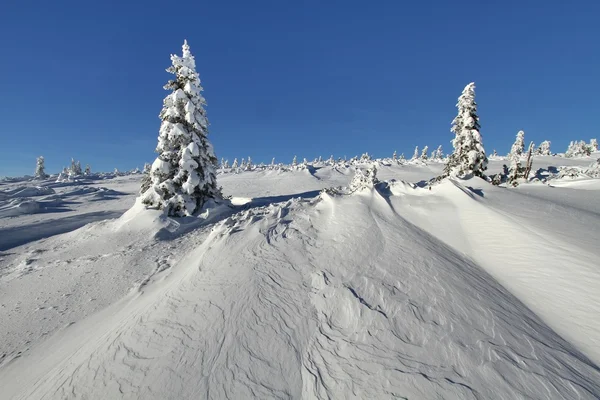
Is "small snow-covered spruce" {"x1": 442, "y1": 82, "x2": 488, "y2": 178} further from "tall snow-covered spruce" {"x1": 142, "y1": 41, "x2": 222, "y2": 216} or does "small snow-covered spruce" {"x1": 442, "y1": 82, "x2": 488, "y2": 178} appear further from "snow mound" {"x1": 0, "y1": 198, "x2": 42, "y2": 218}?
"snow mound" {"x1": 0, "y1": 198, "x2": 42, "y2": 218}

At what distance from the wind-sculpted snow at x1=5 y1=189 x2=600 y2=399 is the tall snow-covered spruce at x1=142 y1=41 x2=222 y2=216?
29.3ft

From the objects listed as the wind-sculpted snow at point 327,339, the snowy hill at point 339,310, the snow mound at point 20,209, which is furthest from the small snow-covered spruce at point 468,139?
the snow mound at point 20,209

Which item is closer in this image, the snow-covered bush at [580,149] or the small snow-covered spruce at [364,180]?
the small snow-covered spruce at [364,180]

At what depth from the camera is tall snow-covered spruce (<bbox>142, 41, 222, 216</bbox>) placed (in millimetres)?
13961

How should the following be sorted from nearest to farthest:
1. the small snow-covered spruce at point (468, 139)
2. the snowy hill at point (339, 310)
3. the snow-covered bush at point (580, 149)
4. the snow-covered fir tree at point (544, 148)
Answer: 1. the snowy hill at point (339, 310)
2. the small snow-covered spruce at point (468, 139)
3. the snow-covered bush at point (580, 149)
4. the snow-covered fir tree at point (544, 148)

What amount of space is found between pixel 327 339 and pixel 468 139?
2582cm

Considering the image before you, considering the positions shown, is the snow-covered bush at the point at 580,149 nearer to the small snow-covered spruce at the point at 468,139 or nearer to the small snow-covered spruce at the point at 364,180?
the small snow-covered spruce at the point at 468,139

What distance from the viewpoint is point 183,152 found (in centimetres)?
1445

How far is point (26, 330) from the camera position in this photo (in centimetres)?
542

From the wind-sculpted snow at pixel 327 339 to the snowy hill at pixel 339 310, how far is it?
0.07ft

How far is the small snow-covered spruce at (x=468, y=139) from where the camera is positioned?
23.4 metres

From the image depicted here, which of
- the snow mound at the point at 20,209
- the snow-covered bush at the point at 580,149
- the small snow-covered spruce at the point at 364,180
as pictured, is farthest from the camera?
the snow-covered bush at the point at 580,149

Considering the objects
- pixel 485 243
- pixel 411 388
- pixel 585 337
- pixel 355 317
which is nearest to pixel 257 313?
pixel 355 317

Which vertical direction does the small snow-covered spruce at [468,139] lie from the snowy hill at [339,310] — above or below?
above
